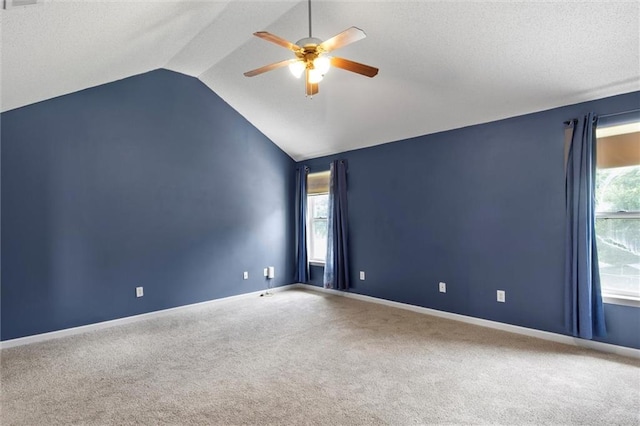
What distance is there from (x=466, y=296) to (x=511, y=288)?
0.53 m

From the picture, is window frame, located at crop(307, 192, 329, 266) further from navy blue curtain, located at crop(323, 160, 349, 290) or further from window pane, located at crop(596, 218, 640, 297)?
window pane, located at crop(596, 218, 640, 297)

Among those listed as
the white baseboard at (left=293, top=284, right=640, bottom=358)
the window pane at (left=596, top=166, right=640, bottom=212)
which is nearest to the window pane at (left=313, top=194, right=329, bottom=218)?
the white baseboard at (left=293, top=284, right=640, bottom=358)

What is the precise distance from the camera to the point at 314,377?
9.05ft

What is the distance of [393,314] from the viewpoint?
450 centimetres

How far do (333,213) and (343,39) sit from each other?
3.38 meters

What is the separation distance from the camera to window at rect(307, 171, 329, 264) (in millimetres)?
6094

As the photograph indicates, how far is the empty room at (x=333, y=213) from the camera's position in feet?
8.20

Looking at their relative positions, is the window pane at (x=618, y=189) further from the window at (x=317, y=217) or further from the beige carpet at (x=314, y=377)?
the window at (x=317, y=217)

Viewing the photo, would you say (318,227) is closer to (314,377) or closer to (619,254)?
(314,377)

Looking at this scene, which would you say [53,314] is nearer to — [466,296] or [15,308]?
[15,308]

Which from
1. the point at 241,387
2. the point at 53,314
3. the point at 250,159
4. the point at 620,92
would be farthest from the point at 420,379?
the point at 250,159

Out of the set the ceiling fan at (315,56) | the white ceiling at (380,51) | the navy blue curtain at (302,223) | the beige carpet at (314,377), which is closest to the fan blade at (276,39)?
the ceiling fan at (315,56)

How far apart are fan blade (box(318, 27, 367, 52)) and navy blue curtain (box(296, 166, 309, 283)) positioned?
11.8 feet

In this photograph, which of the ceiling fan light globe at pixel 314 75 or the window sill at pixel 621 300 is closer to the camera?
the ceiling fan light globe at pixel 314 75
